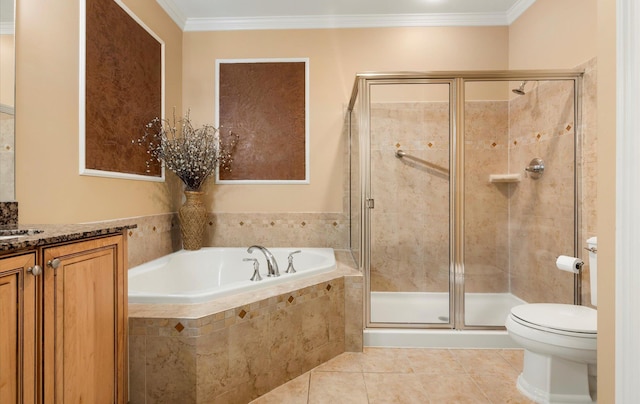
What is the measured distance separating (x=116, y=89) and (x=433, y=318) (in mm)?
2631

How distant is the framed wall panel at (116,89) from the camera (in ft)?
6.09

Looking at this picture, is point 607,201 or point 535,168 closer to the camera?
point 607,201

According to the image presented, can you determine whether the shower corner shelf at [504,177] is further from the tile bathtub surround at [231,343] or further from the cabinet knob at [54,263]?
the cabinet knob at [54,263]

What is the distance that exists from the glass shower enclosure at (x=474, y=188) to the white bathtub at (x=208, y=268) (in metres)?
0.52

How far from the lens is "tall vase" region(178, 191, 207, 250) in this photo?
2.72 metres

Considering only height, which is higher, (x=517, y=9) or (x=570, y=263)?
(x=517, y=9)

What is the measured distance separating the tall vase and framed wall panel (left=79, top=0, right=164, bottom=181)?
292mm

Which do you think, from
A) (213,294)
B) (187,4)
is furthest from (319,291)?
(187,4)

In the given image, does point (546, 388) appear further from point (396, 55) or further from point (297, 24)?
point (297, 24)

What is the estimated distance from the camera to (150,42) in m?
2.50

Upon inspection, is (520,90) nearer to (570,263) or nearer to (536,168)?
(536,168)

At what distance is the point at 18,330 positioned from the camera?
2.92ft

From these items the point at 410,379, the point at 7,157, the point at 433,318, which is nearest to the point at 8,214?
the point at 7,157

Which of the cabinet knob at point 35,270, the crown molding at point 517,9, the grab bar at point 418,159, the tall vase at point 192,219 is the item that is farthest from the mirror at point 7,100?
the crown molding at point 517,9
